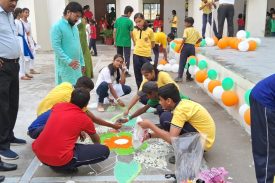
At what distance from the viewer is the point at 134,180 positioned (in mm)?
3193

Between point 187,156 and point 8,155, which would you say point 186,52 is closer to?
point 187,156

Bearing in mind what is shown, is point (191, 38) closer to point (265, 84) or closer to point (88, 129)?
point (88, 129)

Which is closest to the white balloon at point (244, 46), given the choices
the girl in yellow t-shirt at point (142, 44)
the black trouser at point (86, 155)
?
the girl in yellow t-shirt at point (142, 44)

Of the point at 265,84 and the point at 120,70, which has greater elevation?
the point at 265,84

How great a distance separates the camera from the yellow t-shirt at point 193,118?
3268 millimetres

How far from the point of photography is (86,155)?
10.5 feet

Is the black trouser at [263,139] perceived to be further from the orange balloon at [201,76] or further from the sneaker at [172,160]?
the orange balloon at [201,76]

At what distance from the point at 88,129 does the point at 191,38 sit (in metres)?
4.61

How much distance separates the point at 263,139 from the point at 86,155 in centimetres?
169

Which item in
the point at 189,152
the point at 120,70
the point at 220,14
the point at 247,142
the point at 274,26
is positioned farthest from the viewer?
the point at 274,26

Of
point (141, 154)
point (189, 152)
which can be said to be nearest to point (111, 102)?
point (141, 154)

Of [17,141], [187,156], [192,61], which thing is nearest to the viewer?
[187,156]

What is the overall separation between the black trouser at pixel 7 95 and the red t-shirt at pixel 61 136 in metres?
0.62

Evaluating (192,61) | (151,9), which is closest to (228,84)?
(192,61)
